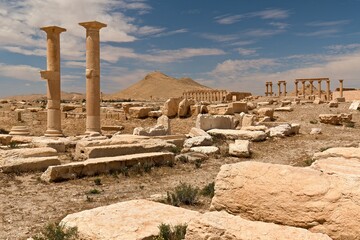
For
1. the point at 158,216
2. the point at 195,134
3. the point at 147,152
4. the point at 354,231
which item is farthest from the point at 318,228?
the point at 195,134

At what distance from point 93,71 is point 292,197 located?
1491 centimetres

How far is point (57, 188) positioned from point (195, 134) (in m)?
8.37

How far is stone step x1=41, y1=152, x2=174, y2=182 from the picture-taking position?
31.3 feet

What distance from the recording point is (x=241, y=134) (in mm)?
16281

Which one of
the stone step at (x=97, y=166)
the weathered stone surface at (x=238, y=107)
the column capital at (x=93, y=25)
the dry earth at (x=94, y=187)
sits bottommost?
the dry earth at (x=94, y=187)

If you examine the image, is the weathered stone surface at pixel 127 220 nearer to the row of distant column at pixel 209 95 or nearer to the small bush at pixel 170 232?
the small bush at pixel 170 232

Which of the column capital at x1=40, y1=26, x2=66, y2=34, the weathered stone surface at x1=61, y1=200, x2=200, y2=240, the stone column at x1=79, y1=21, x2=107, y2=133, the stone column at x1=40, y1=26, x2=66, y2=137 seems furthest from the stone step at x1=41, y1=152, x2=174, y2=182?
the column capital at x1=40, y1=26, x2=66, y2=34

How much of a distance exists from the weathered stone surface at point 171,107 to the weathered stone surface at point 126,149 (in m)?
9.50

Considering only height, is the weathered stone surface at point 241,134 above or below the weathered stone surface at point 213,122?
below

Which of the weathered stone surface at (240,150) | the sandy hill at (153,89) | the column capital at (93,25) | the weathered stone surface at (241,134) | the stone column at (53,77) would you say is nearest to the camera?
the weathered stone surface at (240,150)

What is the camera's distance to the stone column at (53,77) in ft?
60.1

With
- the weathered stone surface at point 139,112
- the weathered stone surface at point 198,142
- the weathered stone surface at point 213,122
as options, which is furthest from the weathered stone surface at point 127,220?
the weathered stone surface at point 139,112

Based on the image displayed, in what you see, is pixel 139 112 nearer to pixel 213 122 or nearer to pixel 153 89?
pixel 213 122

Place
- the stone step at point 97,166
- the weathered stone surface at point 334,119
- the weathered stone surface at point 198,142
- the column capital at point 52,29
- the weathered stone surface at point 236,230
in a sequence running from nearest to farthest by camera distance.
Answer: the weathered stone surface at point 236,230 → the stone step at point 97,166 → the weathered stone surface at point 198,142 → the column capital at point 52,29 → the weathered stone surface at point 334,119
